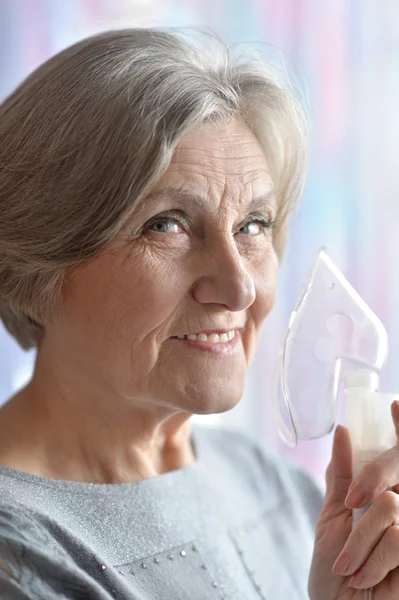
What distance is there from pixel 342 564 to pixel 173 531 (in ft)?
0.98

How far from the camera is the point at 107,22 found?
7.63 feet

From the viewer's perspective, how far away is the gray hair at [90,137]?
1248mm

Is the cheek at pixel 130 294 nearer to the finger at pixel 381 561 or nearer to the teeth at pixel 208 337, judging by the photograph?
the teeth at pixel 208 337

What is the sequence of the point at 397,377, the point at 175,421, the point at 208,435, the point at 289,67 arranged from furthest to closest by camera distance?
the point at 397,377
the point at 208,435
the point at 289,67
the point at 175,421

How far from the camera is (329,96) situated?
90.2 inches

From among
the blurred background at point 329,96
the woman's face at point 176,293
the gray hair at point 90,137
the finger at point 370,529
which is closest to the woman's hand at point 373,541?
the finger at point 370,529

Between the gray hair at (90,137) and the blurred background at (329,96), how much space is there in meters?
0.89

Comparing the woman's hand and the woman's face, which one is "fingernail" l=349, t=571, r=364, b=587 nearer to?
the woman's hand

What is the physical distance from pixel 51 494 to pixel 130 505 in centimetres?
14

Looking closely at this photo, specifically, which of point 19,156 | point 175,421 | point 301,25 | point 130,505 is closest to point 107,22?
point 301,25

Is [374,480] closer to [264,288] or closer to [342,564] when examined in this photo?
[342,564]

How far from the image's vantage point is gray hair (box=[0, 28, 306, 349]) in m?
1.25

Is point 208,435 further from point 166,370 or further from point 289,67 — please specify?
point 289,67

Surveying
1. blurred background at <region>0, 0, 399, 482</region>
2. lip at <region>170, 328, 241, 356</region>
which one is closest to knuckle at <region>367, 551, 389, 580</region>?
lip at <region>170, 328, 241, 356</region>
